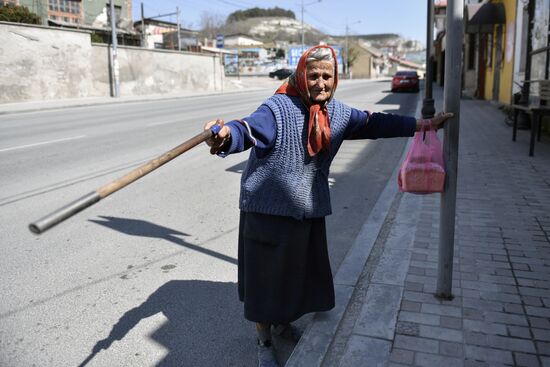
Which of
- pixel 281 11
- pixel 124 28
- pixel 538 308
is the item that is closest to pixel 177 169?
pixel 538 308

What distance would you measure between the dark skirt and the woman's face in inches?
26.3

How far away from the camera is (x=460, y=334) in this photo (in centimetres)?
291

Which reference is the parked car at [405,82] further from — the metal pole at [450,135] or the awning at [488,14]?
the metal pole at [450,135]

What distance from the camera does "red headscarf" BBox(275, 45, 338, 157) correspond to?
257cm

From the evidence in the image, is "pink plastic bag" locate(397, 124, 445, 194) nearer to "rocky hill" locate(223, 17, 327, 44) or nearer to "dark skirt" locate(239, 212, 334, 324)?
"dark skirt" locate(239, 212, 334, 324)

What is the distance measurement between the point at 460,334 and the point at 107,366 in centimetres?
198

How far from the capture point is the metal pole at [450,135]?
3070mm

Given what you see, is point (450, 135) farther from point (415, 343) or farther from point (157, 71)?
point (157, 71)

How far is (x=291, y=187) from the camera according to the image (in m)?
2.68

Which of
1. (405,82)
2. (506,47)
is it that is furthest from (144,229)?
(405,82)

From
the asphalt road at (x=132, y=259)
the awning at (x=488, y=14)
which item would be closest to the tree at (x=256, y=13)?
the awning at (x=488, y=14)

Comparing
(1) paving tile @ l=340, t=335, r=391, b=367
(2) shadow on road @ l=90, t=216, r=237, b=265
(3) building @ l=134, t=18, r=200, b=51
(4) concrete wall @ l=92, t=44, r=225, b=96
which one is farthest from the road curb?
(3) building @ l=134, t=18, r=200, b=51

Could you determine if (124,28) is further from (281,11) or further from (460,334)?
(281,11)

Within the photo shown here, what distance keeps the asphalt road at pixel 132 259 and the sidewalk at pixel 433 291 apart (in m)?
0.28
